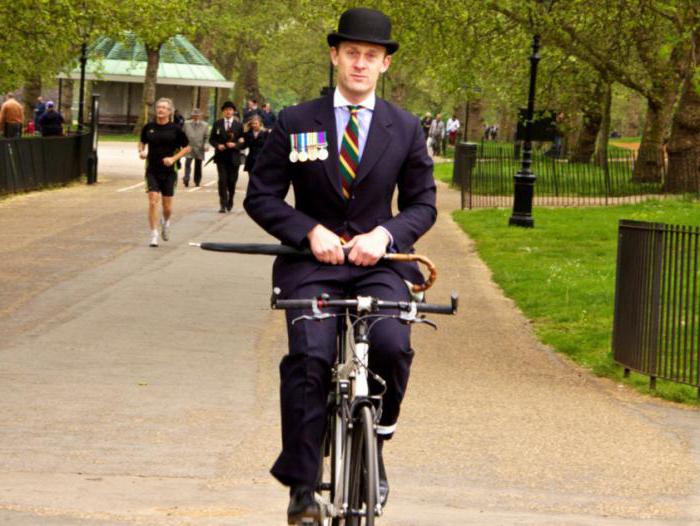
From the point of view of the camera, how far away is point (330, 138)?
5590mm

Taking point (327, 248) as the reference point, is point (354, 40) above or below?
above

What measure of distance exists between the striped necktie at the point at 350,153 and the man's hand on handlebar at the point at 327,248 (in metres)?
0.23

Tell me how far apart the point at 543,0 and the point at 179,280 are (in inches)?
476

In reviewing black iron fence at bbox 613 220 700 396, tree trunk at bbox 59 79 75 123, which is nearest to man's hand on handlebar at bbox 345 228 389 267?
black iron fence at bbox 613 220 700 396

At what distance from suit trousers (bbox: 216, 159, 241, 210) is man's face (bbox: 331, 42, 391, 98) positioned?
22727 mm

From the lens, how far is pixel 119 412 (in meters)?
9.18

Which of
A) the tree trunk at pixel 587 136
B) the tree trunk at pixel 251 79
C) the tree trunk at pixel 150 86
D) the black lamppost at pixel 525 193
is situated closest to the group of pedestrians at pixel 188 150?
the black lamppost at pixel 525 193

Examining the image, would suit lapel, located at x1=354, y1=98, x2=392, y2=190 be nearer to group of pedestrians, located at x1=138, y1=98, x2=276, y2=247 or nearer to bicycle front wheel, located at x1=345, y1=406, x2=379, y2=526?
bicycle front wheel, located at x1=345, y1=406, x2=379, y2=526

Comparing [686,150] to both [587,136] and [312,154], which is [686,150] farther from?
[312,154]

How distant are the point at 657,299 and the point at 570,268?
872cm

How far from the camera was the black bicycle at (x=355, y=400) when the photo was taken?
5074 millimetres

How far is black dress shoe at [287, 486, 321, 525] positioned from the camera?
17.5ft

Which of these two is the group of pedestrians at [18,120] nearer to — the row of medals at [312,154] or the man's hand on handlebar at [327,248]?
the row of medals at [312,154]

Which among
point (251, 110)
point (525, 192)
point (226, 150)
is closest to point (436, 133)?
point (251, 110)
